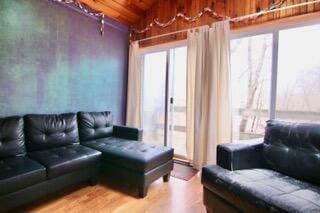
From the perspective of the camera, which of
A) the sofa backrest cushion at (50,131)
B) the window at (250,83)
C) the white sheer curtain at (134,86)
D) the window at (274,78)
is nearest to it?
the sofa backrest cushion at (50,131)

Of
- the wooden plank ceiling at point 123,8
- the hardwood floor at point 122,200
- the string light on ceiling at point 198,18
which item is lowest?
the hardwood floor at point 122,200

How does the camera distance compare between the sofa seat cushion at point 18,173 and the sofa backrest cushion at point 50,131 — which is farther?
the sofa backrest cushion at point 50,131

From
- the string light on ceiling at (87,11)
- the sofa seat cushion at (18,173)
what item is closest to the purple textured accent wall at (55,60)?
the string light on ceiling at (87,11)

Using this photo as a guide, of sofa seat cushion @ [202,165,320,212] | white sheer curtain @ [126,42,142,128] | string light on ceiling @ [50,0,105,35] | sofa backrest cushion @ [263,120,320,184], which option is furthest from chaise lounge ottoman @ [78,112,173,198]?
string light on ceiling @ [50,0,105,35]

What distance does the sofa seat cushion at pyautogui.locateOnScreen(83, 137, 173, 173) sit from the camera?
2.25 meters

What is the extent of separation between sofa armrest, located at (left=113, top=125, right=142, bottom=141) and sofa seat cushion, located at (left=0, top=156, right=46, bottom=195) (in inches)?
51.6

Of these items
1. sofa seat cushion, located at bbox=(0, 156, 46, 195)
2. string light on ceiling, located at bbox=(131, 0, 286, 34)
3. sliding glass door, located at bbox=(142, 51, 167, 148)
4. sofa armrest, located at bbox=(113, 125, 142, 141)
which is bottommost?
sofa seat cushion, located at bbox=(0, 156, 46, 195)

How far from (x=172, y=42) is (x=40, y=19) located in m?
1.95

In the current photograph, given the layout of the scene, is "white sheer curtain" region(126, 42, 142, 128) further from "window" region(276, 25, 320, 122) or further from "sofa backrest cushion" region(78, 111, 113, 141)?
"window" region(276, 25, 320, 122)

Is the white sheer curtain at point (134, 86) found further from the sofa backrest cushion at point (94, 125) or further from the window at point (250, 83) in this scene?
the window at point (250, 83)

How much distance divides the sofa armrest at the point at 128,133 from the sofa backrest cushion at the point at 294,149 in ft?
5.34

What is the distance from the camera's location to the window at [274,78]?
2506 mm

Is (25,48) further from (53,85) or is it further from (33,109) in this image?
(33,109)

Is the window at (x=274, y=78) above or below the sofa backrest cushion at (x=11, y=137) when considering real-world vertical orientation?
above
